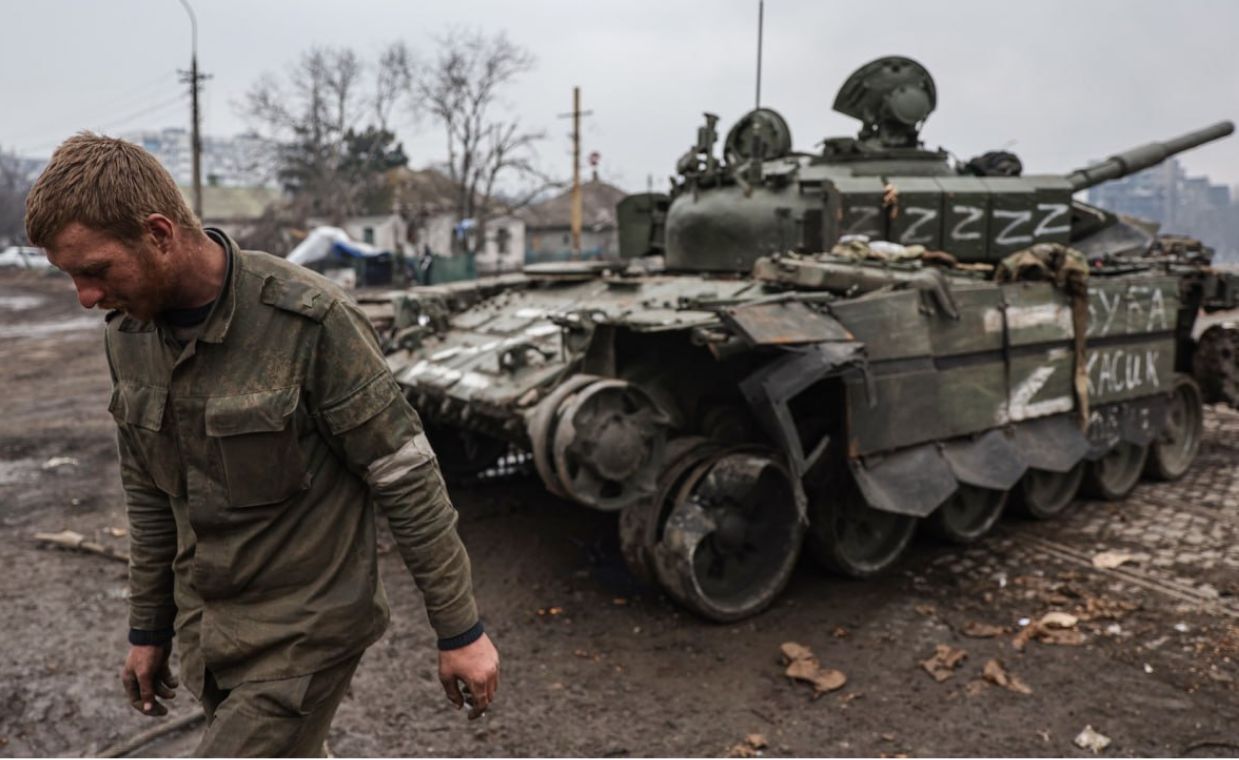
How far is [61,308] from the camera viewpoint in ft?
82.8

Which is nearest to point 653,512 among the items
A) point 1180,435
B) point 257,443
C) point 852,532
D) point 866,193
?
point 852,532

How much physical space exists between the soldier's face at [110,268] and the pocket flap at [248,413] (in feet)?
0.79

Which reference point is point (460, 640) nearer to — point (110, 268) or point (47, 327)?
point (110, 268)

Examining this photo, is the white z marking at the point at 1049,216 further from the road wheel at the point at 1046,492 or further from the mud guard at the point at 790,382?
the mud guard at the point at 790,382

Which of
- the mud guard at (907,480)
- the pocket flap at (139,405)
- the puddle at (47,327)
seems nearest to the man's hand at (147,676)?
the pocket flap at (139,405)

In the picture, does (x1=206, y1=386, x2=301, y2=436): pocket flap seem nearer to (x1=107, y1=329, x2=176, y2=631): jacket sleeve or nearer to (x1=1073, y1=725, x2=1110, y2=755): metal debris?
(x1=107, y1=329, x2=176, y2=631): jacket sleeve

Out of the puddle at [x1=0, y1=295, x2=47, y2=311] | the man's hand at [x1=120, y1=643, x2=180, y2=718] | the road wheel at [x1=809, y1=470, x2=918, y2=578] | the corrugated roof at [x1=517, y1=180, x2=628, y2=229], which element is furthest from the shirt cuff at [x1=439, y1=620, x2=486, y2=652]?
the corrugated roof at [x1=517, y1=180, x2=628, y2=229]

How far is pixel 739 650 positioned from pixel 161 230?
3784 millimetres

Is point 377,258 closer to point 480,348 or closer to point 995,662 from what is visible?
point 480,348

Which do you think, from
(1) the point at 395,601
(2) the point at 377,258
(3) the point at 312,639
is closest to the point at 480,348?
(1) the point at 395,601

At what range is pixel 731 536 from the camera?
5.49 meters

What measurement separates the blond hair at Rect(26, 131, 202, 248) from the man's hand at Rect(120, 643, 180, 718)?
3.38 ft

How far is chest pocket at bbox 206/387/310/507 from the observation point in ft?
6.93

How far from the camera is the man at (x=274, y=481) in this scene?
2.12 metres
